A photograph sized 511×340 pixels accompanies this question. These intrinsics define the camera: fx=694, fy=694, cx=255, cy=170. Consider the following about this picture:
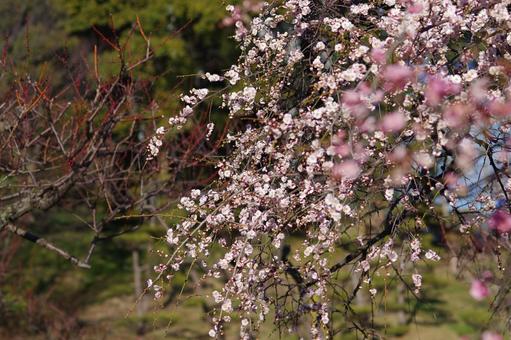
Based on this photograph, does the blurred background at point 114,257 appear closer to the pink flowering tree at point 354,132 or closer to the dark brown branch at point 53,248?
the dark brown branch at point 53,248

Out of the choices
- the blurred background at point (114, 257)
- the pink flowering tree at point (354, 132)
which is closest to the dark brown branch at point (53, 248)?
the pink flowering tree at point (354, 132)

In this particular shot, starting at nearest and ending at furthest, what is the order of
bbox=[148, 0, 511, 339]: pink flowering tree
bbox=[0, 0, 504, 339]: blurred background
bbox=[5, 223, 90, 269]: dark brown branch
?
bbox=[148, 0, 511, 339]: pink flowering tree → bbox=[5, 223, 90, 269]: dark brown branch → bbox=[0, 0, 504, 339]: blurred background

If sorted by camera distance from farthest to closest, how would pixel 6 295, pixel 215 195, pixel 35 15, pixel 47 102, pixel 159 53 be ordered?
pixel 35 15 → pixel 159 53 → pixel 6 295 → pixel 47 102 → pixel 215 195

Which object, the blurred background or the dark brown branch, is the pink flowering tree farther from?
the blurred background

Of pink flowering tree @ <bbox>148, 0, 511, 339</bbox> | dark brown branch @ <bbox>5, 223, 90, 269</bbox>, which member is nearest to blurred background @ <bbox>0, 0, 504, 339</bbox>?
dark brown branch @ <bbox>5, 223, 90, 269</bbox>

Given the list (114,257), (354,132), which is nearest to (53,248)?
(354,132)

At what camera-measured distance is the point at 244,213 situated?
13.0ft

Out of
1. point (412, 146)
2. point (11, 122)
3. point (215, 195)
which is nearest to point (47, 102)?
point (11, 122)

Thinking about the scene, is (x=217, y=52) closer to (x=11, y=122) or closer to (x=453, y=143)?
(x=11, y=122)

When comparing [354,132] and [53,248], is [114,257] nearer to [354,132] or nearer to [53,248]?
[53,248]

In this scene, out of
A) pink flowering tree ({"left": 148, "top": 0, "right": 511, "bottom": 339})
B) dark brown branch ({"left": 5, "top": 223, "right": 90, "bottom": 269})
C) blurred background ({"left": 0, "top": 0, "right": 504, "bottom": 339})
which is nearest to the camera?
pink flowering tree ({"left": 148, "top": 0, "right": 511, "bottom": 339})

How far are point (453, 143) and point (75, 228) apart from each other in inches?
608

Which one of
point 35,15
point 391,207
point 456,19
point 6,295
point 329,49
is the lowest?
point 391,207

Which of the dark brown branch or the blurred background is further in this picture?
the blurred background
